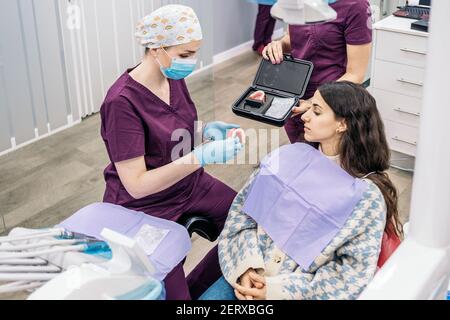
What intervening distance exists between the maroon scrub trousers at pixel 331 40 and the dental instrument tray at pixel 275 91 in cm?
15

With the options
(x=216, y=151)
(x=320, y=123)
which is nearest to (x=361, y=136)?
(x=320, y=123)

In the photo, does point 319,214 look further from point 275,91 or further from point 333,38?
point 333,38

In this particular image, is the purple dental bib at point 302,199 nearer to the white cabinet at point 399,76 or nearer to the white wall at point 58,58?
the white cabinet at point 399,76

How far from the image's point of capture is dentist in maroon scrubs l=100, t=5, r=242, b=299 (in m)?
1.82

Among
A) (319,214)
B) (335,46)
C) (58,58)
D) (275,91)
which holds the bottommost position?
(58,58)

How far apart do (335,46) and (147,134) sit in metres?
0.82

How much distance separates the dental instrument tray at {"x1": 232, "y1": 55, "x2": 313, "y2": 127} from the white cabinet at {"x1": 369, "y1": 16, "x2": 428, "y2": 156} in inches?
43.4

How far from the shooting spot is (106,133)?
185cm

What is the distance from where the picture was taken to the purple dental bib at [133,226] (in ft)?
5.56

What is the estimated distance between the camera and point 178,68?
1.90 meters

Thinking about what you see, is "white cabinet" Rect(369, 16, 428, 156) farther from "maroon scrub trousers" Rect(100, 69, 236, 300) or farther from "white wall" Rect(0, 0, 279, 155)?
"white wall" Rect(0, 0, 279, 155)

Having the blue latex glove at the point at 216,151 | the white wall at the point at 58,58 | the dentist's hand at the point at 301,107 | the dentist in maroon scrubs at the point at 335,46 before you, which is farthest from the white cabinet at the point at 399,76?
the white wall at the point at 58,58

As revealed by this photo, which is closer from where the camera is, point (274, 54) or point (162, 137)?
point (162, 137)

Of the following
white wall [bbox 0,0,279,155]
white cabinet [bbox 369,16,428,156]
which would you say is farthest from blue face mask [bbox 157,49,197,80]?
white wall [bbox 0,0,279,155]
